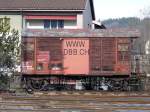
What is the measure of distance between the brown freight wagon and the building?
1096cm

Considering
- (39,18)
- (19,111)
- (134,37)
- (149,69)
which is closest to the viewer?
(19,111)

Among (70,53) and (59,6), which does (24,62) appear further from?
(59,6)

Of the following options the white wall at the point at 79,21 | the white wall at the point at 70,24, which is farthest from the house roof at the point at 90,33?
the white wall at the point at 70,24

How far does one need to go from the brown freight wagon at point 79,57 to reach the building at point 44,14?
36.0ft

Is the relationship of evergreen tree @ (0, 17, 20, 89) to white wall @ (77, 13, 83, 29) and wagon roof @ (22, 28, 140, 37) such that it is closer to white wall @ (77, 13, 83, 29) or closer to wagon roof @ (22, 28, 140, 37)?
wagon roof @ (22, 28, 140, 37)

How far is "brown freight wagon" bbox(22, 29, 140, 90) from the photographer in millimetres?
26203

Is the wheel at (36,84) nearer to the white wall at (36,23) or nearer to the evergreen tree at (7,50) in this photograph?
the evergreen tree at (7,50)

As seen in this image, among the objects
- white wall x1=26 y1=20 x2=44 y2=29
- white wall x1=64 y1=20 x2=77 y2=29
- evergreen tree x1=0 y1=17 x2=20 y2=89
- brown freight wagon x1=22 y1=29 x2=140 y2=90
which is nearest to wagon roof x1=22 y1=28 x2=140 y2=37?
brown freight wagon x1=22 y1=29 x2=140 y2=90

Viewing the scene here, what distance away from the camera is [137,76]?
26.5m

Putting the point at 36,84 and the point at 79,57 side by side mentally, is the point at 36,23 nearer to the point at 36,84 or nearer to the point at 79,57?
the point at 36,84

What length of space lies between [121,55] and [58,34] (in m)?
3.63

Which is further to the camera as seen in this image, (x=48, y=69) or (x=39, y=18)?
(x=39, y=18)

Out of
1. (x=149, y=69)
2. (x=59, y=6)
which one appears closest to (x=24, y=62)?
(x=149, y=69)

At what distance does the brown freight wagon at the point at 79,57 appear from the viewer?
26.2 meters
